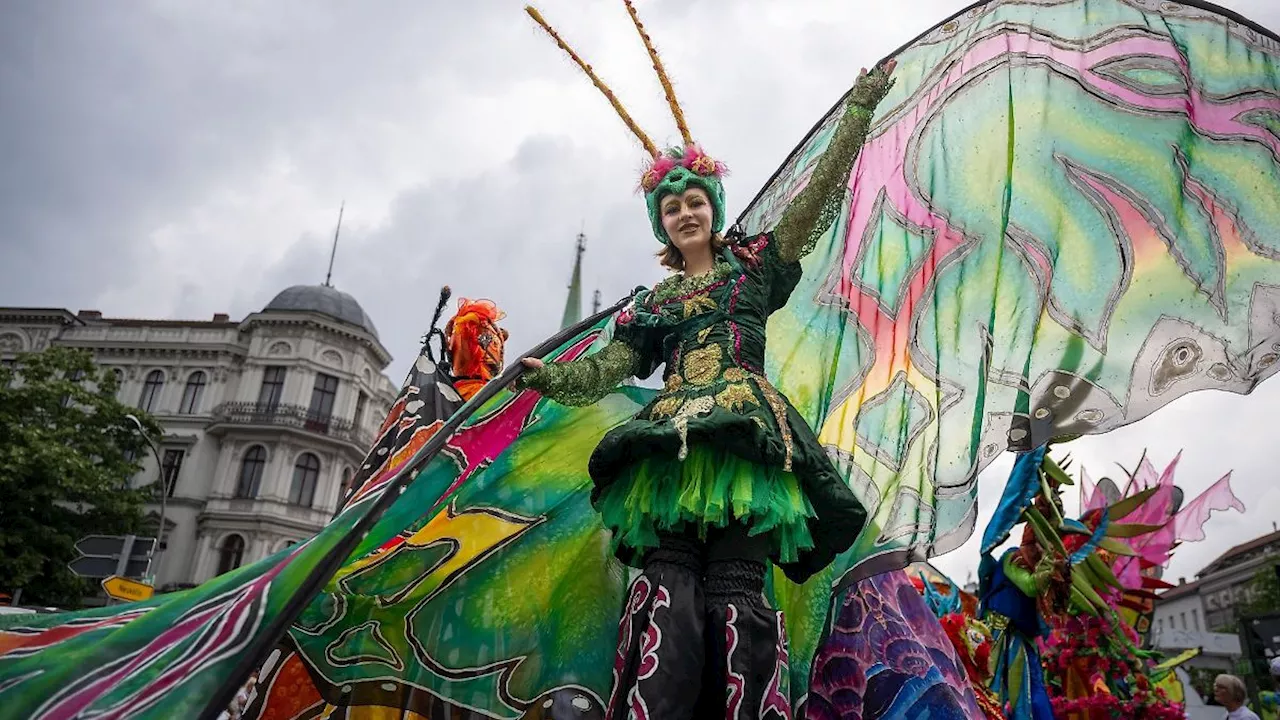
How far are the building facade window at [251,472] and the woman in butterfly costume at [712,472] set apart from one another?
3020cm

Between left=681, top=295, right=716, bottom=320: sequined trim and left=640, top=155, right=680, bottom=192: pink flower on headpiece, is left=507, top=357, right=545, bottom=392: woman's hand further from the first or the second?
left=640, top=155, right=680, bottom=192: pink flower on headpiece

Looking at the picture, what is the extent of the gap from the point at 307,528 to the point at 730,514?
30.2m

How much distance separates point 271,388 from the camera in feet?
103

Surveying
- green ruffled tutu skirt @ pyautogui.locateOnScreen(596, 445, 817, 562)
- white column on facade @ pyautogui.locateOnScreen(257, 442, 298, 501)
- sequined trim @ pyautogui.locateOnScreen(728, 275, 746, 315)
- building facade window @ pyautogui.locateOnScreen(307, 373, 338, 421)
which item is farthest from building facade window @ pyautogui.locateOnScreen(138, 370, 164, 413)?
green ruffled tutu skirt @ pyautogui.locateOnScreen(596, 445, 817, 562)

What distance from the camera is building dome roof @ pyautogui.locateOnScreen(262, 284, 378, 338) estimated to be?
3284 cm

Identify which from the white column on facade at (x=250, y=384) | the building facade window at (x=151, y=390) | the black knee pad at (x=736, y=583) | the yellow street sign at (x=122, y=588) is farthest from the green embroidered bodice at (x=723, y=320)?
the building facade window at (x=151, y=390)

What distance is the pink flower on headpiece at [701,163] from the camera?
3211mm

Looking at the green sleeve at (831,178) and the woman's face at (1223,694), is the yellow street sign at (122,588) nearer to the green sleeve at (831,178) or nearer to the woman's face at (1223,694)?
the green sleeve at (831,178)

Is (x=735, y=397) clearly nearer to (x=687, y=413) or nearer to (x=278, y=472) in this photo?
(x=687, y=413)

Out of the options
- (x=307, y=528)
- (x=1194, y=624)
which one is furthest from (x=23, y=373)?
(x=1194, y=624)

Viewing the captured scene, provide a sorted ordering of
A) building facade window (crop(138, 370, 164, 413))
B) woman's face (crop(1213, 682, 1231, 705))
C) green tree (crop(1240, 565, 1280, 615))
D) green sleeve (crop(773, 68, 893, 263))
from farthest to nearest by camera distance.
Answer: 1. building facade window (crop(138, 370, 164, 413))
2. green tree (crop(1240, 565, 1280, 615))
3. woman's face (crop(1213, 682, 1231, 705))
4. green sleeve (crop(773, 68, 893, 263))

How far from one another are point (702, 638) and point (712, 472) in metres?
0.46

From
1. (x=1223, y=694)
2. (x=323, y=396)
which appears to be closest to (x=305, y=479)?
(x=323, y=396)

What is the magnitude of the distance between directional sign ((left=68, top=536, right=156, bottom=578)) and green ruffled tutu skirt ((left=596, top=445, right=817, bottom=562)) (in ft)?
19.0
